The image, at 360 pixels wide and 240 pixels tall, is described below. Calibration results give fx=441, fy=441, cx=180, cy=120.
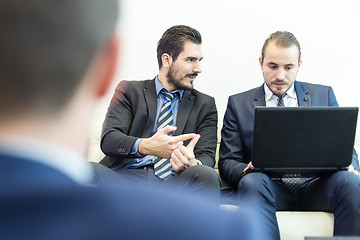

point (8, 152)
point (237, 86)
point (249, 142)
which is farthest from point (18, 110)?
point (237, 86)

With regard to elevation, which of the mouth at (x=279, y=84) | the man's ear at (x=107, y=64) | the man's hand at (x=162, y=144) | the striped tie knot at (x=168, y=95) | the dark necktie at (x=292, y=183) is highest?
the man's ear at (x=107, y=64)

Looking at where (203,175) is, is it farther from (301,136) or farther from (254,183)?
(301,136)

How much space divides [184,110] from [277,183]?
0.71m

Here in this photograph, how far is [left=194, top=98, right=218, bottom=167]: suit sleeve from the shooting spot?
255 centimetres

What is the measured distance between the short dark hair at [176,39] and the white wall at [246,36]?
0.22m

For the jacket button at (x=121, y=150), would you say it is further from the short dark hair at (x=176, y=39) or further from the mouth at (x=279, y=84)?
the mouth at (x=279, y=84)

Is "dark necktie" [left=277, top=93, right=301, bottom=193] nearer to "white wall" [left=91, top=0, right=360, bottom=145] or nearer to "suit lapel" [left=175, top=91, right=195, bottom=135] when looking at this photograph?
"suit lapel" [left=175, top=91, right=195, bottom=135]

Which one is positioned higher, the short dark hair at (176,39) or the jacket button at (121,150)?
the short dark hair at (176,39)

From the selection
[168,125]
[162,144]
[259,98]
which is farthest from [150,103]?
[259,98]

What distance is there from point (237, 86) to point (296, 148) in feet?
4.06

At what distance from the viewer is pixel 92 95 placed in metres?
0.41

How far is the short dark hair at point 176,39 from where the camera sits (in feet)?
9.56

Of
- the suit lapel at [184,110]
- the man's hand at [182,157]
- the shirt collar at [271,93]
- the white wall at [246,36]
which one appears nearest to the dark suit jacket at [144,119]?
the suit lapel at [184,110]

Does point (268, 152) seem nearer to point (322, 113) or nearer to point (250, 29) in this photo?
point (322, 113)
